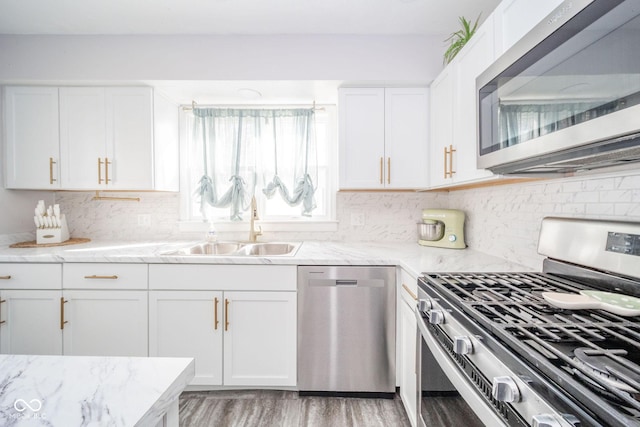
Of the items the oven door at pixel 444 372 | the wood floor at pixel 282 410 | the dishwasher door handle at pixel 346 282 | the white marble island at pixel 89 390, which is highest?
the white marble island at pixel 89 390

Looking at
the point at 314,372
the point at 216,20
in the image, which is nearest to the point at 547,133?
the point at 314,372

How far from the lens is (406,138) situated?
7.06 feet

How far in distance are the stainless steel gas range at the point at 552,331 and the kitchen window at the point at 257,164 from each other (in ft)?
4.81

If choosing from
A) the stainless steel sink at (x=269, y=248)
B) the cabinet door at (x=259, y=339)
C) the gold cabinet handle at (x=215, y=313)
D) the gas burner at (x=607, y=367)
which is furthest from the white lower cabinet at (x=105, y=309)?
the gas burner at (x=607, y=367)

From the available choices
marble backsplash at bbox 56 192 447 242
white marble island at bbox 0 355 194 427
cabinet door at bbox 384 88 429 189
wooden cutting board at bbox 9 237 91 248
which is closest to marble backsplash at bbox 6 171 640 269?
marble backsplash at bbox 56 192 447 242

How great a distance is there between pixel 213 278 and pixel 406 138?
5.35ft

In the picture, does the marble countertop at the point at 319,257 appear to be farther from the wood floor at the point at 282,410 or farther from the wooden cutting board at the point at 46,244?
the wood floor at the point at 282,410

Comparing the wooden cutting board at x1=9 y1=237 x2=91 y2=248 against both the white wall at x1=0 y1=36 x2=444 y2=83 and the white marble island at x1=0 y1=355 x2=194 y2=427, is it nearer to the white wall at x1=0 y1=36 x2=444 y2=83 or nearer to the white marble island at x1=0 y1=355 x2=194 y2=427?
the white wall at x1=0 y1=36 x2=444 y2=83

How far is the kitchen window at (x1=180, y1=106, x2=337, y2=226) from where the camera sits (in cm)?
255

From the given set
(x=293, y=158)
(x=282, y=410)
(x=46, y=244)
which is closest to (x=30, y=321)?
(x=46, y=244)

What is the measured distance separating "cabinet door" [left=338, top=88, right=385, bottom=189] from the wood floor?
1.42 metres

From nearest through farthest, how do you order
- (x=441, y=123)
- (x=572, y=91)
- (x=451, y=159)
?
1. (x=572, y=91)
2. (x=451, y=159)
3. (x=441, y=123)

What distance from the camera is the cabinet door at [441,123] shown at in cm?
181

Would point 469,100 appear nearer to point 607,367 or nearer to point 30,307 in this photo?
point 607,367
